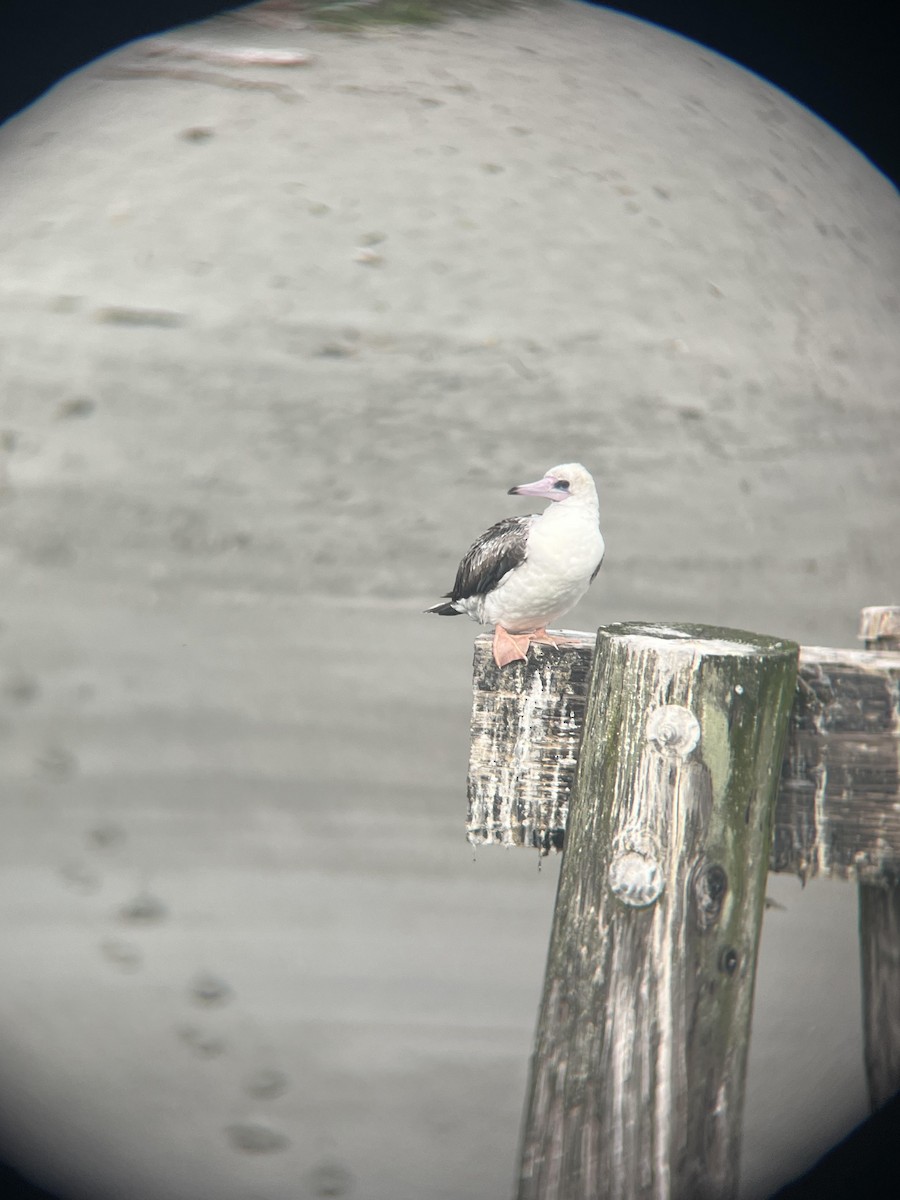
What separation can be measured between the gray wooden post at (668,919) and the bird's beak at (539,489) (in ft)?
1.15

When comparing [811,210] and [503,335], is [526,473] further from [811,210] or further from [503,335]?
[811,210]

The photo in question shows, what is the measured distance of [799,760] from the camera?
2.76 ft

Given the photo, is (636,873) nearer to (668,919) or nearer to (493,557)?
(668,919)

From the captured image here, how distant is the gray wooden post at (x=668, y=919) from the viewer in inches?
30.5

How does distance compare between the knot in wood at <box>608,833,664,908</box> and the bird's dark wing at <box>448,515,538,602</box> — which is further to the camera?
the bird's dark wing at <box>448,515,538,602</box>

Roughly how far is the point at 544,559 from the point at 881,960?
22.9 inches

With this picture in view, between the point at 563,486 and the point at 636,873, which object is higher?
the point at 563,486

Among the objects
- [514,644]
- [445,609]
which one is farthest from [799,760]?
[445,609]

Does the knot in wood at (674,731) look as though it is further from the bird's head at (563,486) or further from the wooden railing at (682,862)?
the bird's head at (563,486)

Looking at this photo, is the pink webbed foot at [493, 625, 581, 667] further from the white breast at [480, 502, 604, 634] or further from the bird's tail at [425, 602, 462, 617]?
the bird's tail at [425, 602, 462, 617]

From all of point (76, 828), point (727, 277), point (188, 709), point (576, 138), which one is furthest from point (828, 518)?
point (76, 828)

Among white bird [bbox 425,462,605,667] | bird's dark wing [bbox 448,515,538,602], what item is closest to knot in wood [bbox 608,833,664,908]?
white bird [bbox 425,462,605,667]

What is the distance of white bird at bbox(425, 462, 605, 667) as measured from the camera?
1.10 metres

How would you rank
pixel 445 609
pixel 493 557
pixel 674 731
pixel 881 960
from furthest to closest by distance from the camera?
pixel 445 609 < pixel 493 557 < pixel 881 960 < pixel 674 731
